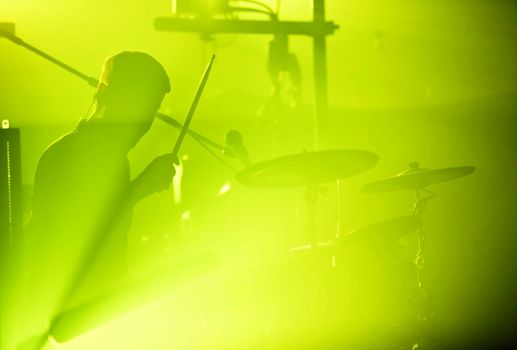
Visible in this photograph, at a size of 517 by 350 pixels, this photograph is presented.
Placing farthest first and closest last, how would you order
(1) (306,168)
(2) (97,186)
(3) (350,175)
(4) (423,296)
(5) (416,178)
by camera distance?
(4) (423,296) → (5) (416,178) → (3) (350,175) → (1) (306,168) → (2) (97,186)

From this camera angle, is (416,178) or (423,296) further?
(423,296)

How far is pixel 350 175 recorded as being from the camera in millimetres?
2697

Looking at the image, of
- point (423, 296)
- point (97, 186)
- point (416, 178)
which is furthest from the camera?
point (423, 296)

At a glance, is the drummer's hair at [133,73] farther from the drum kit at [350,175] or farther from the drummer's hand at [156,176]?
the drum kit at [350,175]

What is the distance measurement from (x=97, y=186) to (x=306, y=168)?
0.90 metres

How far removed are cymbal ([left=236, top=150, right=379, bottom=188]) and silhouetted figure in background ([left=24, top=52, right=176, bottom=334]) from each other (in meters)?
0.50

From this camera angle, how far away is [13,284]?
180cm

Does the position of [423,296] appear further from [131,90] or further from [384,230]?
[131,90]

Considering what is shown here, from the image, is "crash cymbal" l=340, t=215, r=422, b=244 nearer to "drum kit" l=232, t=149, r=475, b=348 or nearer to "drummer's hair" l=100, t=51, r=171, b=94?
"drum kit" l=232, t=149, r=475, b=348

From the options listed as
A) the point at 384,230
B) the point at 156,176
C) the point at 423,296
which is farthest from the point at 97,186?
the point at 423,296

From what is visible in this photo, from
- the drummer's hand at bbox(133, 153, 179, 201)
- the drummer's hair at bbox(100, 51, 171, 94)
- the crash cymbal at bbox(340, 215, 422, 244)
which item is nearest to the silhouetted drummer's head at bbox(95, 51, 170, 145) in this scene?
the drummer's hair at bbox(100, 51, 171, 94)

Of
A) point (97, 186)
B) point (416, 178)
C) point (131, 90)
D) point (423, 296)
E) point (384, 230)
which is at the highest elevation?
point (131, 90)

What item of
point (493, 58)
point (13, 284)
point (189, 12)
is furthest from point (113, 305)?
point (493, 58)

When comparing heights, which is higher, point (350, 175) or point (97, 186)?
point (350, 175)
